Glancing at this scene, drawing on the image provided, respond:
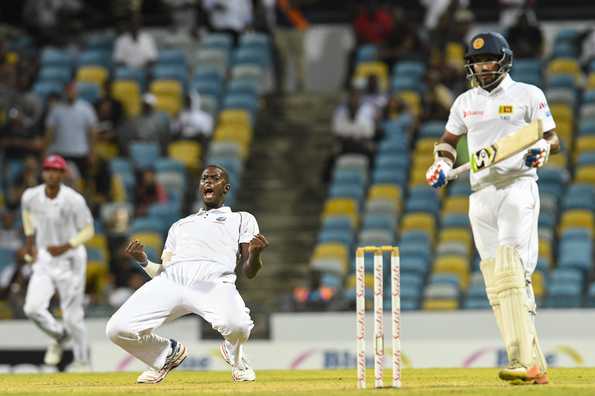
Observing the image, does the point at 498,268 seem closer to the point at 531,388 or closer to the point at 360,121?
the point at 531,388

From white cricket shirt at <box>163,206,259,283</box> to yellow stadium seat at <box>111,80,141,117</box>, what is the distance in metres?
9.99

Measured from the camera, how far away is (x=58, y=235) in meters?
13.7

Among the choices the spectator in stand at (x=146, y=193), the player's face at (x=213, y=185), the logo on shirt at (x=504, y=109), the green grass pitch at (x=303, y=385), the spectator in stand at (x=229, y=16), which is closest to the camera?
the green grass pitch at (x=303, y=385)

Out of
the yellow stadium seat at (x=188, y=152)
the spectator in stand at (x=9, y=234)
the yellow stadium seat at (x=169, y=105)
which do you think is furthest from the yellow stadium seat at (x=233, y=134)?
the spectator in stand at (x=9, y=234)

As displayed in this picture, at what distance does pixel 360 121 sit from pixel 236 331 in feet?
29.5

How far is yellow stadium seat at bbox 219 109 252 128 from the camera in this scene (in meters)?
19.6

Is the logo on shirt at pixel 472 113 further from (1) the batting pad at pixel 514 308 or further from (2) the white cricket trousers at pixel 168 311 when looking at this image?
(2) the white cricket trousers at pixel 168 311

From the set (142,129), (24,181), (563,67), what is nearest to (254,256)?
(24,181)

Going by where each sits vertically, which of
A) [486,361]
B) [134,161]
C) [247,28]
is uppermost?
[247,28]

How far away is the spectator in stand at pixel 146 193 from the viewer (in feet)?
58.6

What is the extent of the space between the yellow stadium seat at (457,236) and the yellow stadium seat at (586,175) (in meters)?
1.56

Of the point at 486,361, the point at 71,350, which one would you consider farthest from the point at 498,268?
the point at 71,350

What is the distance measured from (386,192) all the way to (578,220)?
7.45 feet

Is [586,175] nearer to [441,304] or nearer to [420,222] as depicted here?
[420,222]
